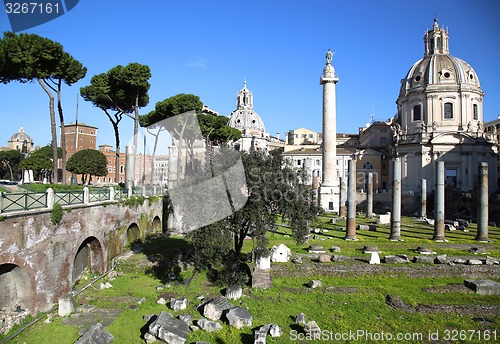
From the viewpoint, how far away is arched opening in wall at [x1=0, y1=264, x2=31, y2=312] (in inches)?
412

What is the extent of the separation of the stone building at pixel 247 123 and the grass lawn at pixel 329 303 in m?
75.3

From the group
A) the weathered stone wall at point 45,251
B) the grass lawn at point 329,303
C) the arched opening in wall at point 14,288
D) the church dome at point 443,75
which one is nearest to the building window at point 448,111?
the church dome at point 443,75

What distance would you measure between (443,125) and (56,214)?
48.9 metres

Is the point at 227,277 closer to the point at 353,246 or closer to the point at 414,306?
the point at 414,306

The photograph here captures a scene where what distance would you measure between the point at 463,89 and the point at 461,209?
17.5m

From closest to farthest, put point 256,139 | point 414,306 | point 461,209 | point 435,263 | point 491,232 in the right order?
Answer: point 414,306
point 435,263
point 491,232
point 461,209
point 256,139

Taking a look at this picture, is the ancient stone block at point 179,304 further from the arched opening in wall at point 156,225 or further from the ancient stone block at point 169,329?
the arched opening in wall at point 156,225

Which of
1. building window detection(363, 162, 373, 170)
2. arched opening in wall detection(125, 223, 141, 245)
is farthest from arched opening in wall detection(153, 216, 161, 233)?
building window detection(363, 162, 373, 170)

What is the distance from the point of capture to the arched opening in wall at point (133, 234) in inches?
768

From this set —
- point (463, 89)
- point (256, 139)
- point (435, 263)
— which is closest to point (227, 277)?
point (435, 263)

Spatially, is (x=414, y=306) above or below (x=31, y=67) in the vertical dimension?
below

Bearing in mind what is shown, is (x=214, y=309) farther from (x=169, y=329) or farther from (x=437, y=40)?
(x=437, y=40)

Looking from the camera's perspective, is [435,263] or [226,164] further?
[435,263]

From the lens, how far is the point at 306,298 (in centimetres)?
1268
